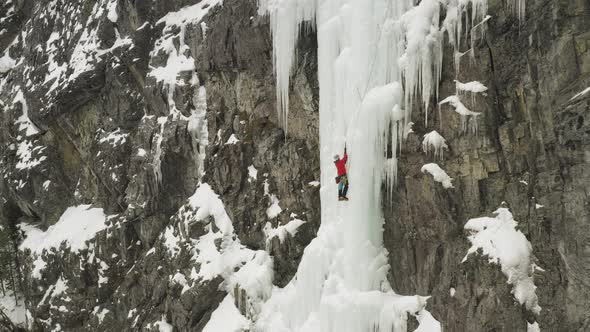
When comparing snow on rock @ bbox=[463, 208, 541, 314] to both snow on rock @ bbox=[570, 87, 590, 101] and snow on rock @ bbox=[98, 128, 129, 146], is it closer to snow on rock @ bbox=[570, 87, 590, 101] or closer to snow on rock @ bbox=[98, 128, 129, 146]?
snow on rock @ bbox=[570, 87, 590, 101]

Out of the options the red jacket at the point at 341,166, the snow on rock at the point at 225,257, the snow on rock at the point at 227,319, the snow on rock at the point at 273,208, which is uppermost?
the red jacket at the point at 341,166

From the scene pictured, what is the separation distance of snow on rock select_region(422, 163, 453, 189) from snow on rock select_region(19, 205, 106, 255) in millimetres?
12097

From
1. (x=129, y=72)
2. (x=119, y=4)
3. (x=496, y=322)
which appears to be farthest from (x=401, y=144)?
(x=119, y=4)

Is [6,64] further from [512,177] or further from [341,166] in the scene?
[512,177]

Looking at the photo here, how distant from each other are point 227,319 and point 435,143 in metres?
6.89

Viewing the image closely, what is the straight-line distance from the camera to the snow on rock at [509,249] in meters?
7.25

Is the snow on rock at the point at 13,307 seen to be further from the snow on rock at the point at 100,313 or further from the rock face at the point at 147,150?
the snow on rock at the point at 100,313

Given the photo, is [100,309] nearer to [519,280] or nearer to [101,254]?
[101,254]

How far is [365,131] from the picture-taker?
8766mm

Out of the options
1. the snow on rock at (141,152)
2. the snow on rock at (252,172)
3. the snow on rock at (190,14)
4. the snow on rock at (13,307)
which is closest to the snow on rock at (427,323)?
the snow on rock at (252,172)

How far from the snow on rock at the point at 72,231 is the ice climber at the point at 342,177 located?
34.2 feet

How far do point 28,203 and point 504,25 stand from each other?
62.0 feet

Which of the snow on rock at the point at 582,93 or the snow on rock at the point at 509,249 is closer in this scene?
the snow on rock at the point at 582,93

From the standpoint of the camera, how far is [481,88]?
780 cm
